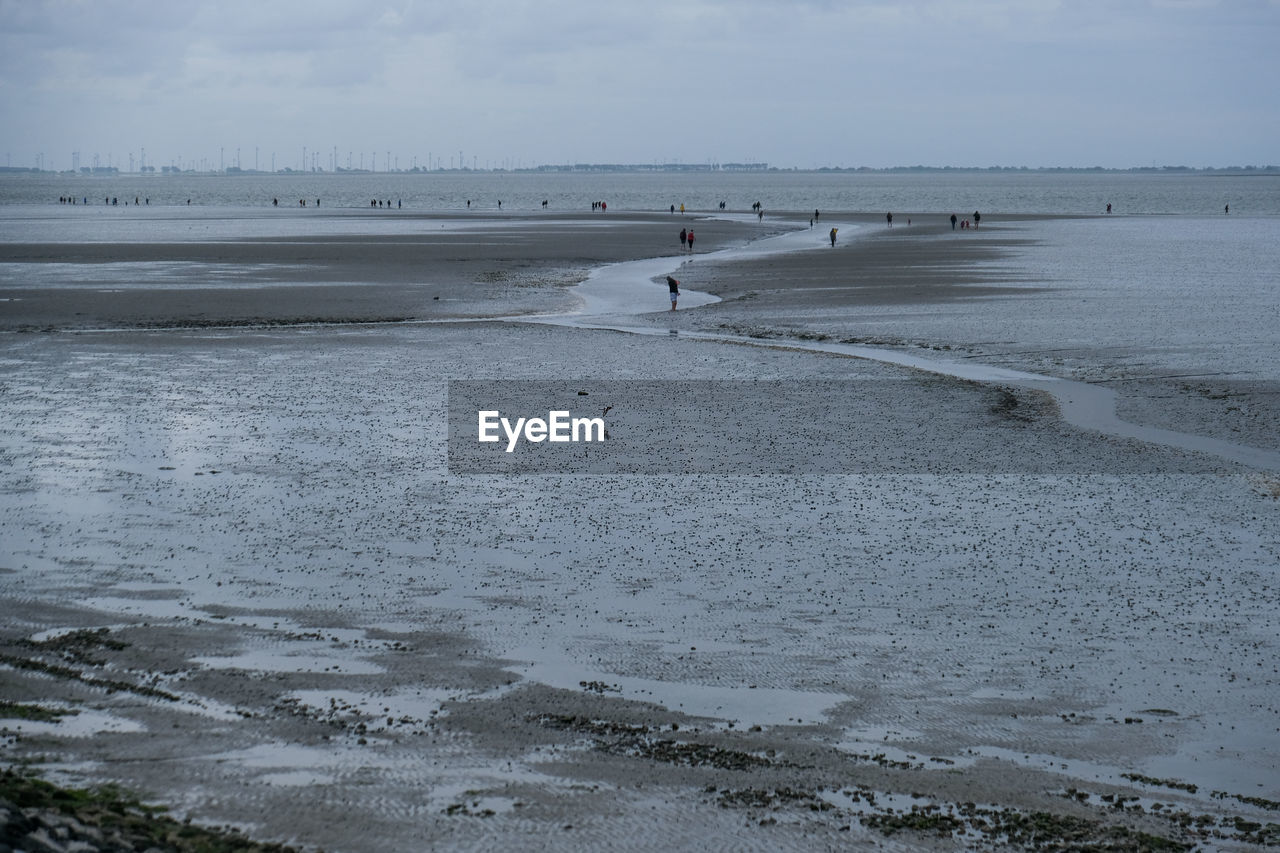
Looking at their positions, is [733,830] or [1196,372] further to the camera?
[1196,372]

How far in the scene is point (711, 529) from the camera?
17.1m

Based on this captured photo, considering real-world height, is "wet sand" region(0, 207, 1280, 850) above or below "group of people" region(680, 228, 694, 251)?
below

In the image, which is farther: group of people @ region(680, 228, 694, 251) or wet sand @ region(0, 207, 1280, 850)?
group of people @ region(680, 228, 694, 251)

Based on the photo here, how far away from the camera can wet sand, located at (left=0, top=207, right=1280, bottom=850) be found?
9312 millimetres

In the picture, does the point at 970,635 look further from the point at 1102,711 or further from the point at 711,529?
the point at 711,529

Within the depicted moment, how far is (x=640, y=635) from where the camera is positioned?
13031 millimetres

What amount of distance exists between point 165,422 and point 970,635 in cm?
1647

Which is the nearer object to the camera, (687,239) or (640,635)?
(640,635)

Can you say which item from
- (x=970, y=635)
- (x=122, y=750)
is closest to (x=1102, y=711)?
(x=970, y=635)

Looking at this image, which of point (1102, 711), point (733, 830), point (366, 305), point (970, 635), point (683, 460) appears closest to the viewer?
point (733, 830)

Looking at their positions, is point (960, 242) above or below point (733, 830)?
above

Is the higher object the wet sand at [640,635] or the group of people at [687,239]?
the group of people at [687,239]

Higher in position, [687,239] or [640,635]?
[687,239]

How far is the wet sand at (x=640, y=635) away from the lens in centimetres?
931
